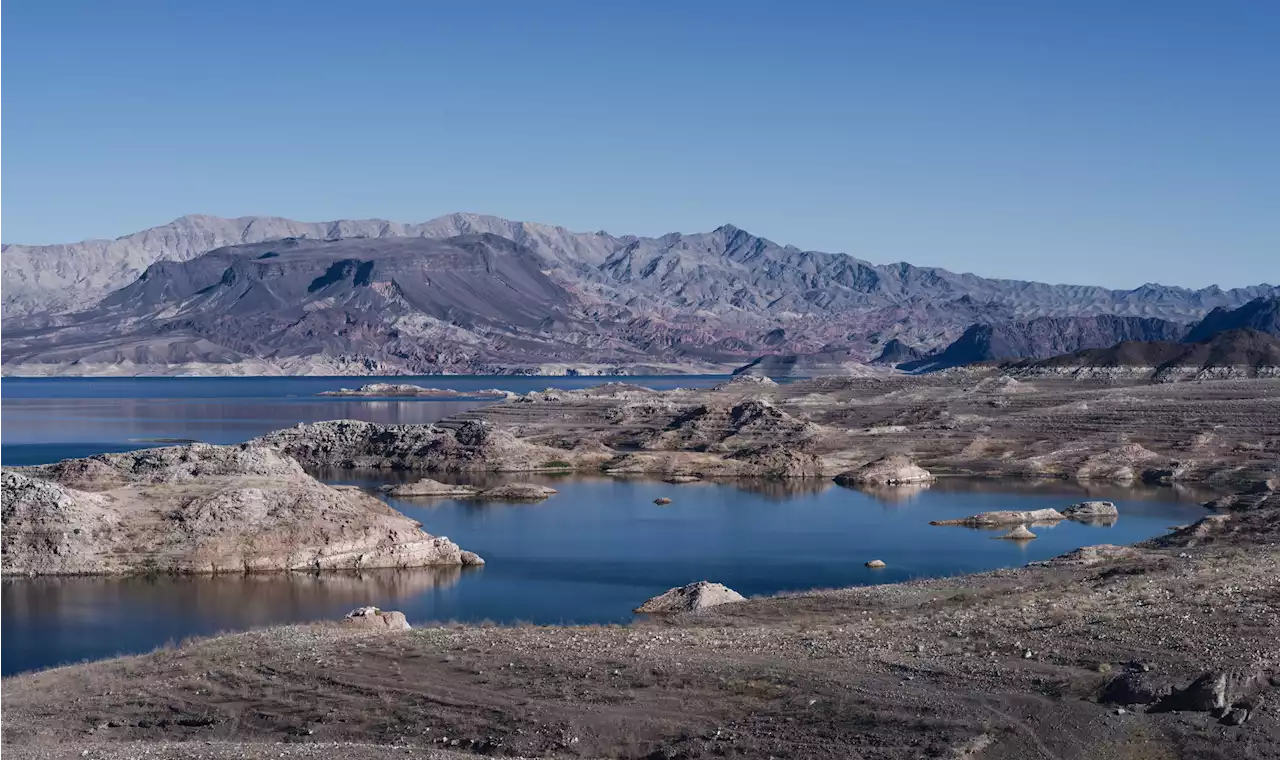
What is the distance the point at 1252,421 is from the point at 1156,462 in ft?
48.4

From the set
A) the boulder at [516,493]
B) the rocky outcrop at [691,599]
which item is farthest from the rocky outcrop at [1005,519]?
the rocky outcrop at [691,599]

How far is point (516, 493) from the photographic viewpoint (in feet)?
256

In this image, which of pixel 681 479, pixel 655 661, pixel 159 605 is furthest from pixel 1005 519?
pixel 655 661

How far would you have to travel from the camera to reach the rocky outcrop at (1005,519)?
211ft

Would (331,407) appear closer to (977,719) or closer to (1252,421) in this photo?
(1252,421)

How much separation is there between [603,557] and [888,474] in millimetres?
34730

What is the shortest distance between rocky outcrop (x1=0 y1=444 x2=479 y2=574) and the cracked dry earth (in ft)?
50.9

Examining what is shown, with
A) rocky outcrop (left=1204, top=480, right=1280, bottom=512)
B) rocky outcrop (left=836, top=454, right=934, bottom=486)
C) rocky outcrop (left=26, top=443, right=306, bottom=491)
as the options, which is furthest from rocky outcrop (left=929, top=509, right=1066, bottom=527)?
rocky outcrop (left=26, top=443, right=306, bottom=491)

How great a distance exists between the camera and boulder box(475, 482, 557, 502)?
77062 mm

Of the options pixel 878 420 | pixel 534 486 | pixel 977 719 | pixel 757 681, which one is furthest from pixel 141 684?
pixel 878 420

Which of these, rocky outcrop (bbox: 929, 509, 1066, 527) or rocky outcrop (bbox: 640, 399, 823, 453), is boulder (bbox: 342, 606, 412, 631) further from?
rocky outcrop (bbox: 640, 399, 823, 453)

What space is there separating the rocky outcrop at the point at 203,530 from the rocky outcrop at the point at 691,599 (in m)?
12.3

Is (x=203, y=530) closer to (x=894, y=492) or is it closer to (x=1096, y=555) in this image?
(x=1096, y=555)

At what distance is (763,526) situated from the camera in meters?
66.2
